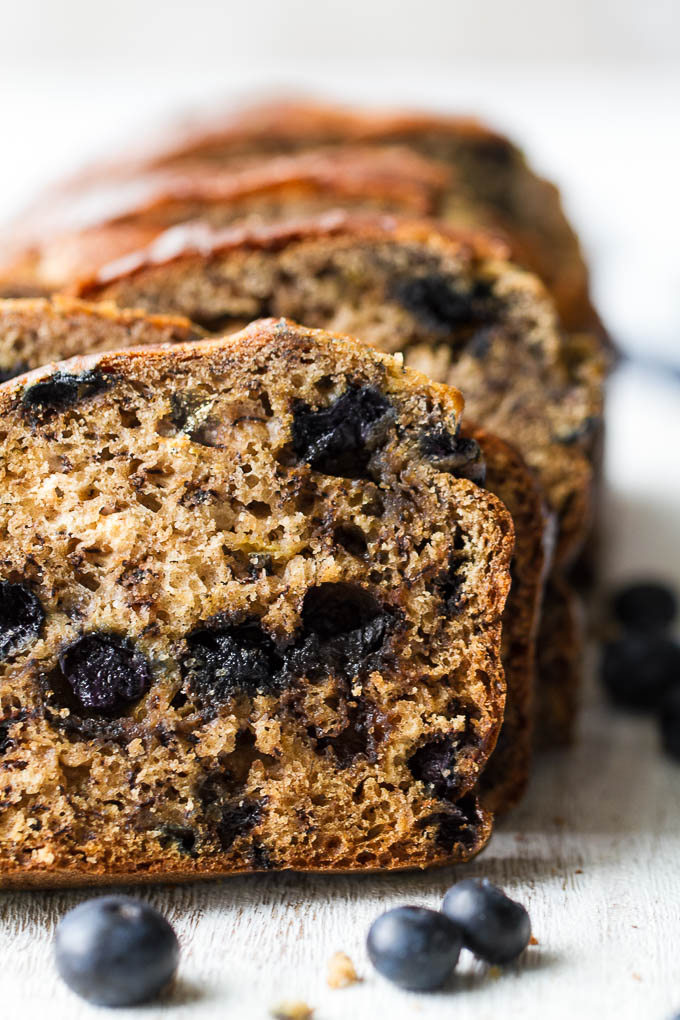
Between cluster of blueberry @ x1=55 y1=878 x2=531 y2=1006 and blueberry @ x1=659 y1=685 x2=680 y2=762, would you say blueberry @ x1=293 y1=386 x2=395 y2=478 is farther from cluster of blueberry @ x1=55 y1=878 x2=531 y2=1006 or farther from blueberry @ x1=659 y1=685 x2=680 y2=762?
blueberry @ x1=659 y1=685 x2=680 y2=762

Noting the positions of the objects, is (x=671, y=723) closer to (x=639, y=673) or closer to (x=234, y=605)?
(x=639, y=673)

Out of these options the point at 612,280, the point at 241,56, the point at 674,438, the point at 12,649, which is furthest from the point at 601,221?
the point at 12,649

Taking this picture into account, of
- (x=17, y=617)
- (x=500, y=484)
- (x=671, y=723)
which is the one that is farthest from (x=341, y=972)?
(x=671, y=723)

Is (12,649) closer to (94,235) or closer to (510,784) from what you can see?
(510,784)

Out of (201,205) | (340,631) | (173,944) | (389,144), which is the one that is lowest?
(173,944)

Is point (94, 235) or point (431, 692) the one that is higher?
point (94, 235)

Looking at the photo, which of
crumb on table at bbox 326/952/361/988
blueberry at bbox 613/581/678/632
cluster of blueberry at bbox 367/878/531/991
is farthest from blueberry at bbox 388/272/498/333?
crumb on table at bbox 326/952/361/988

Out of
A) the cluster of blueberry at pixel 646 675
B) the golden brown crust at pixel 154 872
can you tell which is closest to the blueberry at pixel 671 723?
the cluster of blueberry at pixel 646 675
